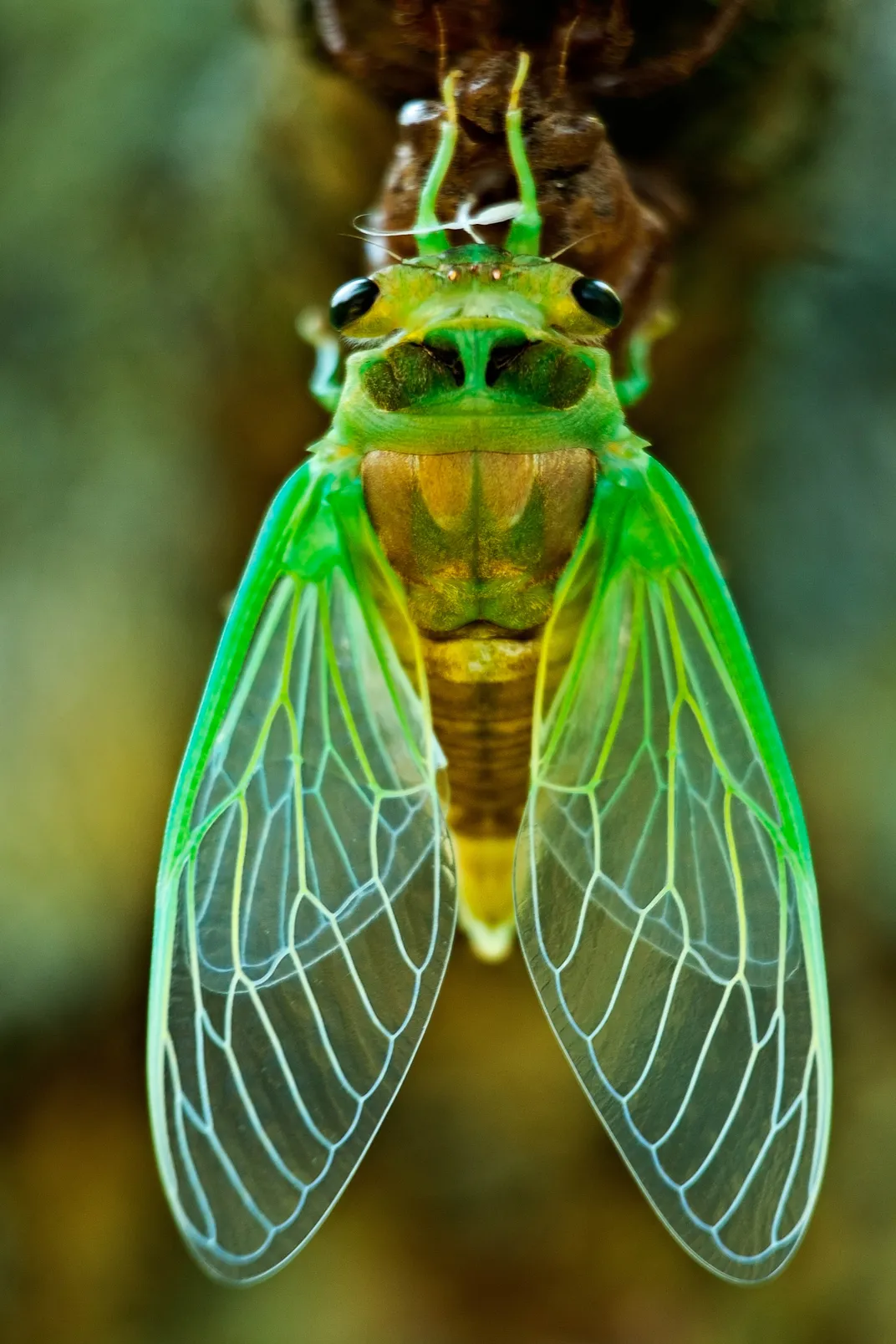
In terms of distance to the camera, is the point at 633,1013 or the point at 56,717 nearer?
the point at 633,1013

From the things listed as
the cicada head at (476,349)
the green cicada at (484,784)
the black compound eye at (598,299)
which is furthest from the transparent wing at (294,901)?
the black compound eye at (598,299)

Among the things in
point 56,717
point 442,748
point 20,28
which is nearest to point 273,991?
point 442,748

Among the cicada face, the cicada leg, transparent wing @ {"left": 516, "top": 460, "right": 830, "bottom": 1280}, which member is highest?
the cicada leg

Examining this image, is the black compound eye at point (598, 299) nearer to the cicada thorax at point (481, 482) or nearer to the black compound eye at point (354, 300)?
the cicada thorax at point (481, 482)

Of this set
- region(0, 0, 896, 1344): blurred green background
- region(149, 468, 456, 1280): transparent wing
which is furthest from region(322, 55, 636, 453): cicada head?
region(0, 0, 896, 1344): blurred green background

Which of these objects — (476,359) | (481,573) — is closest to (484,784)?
(481,573)

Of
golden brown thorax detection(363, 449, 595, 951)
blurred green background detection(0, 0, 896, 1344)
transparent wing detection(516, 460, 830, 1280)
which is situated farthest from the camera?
blurred green background detection(0, 0, 896, 1344)

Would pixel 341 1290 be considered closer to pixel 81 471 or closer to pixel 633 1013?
pixel 633 1013

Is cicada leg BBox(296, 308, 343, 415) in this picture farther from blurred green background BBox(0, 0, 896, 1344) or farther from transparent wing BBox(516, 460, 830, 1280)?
transparent wing BBox(516, 460, 830, 1280)
